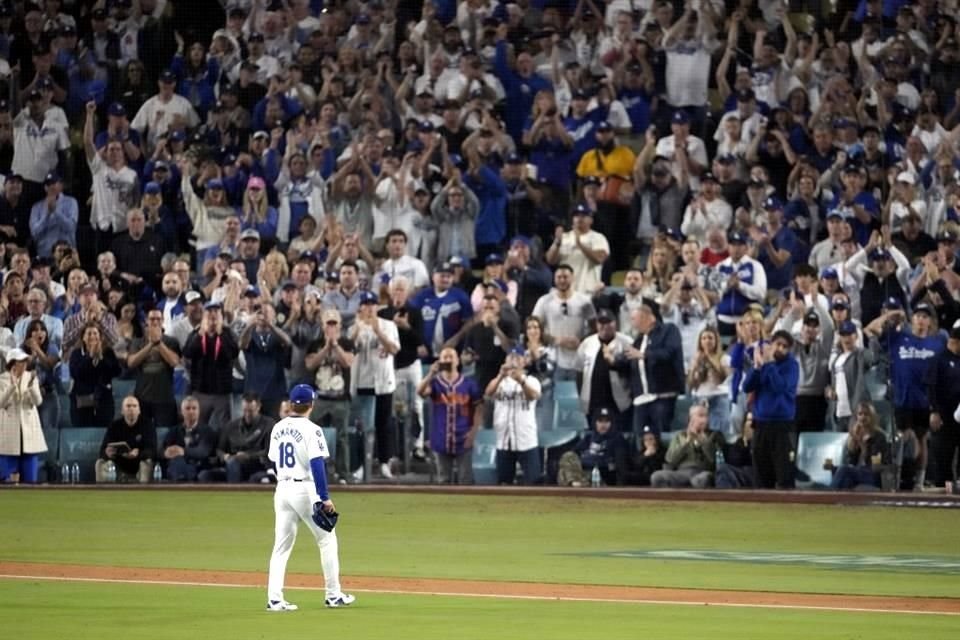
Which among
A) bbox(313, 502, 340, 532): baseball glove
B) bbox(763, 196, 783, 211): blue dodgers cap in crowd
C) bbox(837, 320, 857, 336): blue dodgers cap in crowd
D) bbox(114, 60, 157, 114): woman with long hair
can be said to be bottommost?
bbox(313, 502, 340, 532): baseball glove

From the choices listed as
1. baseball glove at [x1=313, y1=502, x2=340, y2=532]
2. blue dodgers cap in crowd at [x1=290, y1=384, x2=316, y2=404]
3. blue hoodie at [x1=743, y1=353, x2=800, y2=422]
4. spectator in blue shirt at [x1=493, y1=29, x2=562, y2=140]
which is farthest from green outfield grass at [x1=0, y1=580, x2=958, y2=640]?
spectator in blue shirt at [x1=493, y1=29, x2=562, y2=140]

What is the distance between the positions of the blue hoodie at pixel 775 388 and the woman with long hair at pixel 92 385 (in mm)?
7673

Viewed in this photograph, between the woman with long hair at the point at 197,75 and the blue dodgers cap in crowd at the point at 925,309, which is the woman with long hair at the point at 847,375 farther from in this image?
the woman with long hair at the point at 197,75

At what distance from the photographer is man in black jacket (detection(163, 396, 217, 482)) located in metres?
23.1

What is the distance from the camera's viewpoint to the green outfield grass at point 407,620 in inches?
443

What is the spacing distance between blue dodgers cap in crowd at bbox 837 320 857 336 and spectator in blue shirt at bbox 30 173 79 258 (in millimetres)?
10588

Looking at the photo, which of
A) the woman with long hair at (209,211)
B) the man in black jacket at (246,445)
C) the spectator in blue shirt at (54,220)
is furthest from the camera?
the spectator in blue shirt at (54,220)

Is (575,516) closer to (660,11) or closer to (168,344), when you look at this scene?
(168,344)

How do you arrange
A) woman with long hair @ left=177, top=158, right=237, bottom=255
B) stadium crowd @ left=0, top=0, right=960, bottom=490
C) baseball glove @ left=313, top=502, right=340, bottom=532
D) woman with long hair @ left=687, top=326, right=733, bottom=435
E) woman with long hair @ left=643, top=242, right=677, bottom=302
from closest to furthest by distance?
1. baseball glove @ left=313, top=502, right=340, bottom=532
2. woman with long hair @ left=687, top=326, right=733, bottom=435
3. stadium crowd @ left=0, top=0, right=960, bottom=490
4. woman with long hair @ left=643, top=242, right=677, bottom=302
5. woman with long hair @ left=177, top=158, right=237, bottom=255

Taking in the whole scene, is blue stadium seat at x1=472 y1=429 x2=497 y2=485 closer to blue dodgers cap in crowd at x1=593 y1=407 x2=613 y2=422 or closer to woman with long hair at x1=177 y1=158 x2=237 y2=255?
blue dodgers cap in crowd at x1=593 y1=407 x2=613 y2=422

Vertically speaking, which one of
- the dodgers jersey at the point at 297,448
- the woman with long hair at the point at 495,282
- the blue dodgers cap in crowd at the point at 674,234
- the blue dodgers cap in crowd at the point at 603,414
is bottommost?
the dodgers jersey at the point at 297,448

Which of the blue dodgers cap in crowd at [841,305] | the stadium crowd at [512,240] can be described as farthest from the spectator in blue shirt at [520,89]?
the blue dodgers cap in crowd at [841,305]

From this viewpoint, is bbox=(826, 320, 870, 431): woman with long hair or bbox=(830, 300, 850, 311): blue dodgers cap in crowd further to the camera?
bbox=(830, 300, 850, 311): blue dodgers cap in crowd

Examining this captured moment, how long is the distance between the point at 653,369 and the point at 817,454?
199 centimetres
